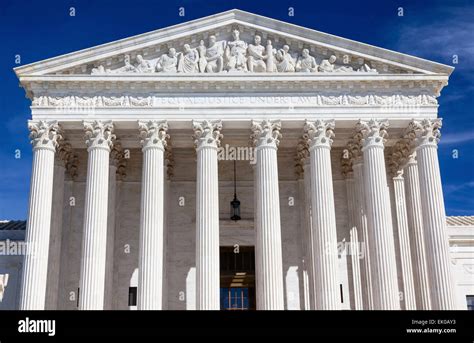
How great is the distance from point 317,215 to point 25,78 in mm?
18152

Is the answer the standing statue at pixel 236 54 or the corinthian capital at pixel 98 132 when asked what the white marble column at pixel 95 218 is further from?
the standing statue at pixel 236 54

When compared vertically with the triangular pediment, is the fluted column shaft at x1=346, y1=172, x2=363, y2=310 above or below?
below

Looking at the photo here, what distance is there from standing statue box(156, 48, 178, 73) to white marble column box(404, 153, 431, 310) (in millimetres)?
15421

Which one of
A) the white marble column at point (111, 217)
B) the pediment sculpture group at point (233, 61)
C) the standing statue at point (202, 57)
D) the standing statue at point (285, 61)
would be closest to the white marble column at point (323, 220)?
the standing statue at point (285, 61)

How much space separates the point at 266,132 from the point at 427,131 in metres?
9.17

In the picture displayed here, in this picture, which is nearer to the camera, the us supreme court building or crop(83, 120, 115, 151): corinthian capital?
the us supreme court building

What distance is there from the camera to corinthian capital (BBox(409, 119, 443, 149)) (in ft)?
122

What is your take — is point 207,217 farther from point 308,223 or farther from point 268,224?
point 308,223

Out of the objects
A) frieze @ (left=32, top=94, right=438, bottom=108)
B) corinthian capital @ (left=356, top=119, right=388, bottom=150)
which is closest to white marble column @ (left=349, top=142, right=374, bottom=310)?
corinthian capital @ (left=356, top=119, right=388, bottom=150)

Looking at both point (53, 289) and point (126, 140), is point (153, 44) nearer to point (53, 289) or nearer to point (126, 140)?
point (126, 140)

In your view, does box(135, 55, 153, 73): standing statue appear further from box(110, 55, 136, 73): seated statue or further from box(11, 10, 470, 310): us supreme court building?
box(110, 55, 136, 73): seated statue

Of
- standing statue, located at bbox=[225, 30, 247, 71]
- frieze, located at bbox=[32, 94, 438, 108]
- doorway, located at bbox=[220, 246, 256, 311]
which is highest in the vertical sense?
standing statue, located at bbox=[225, 30, 247, 71]

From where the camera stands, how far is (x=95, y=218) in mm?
35406

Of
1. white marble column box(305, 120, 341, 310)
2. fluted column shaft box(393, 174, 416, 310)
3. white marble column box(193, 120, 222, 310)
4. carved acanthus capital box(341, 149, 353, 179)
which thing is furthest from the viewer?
carved acanthus capital box(341, 149, 353, 179)
